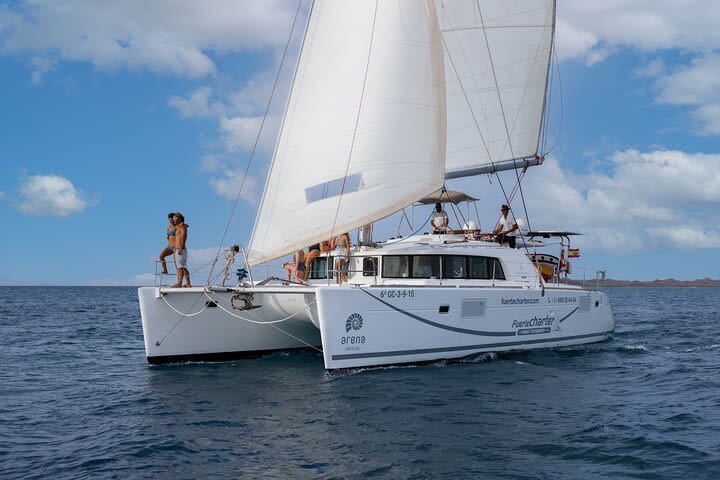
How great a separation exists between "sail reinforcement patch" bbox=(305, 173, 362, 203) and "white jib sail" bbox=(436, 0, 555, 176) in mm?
5525

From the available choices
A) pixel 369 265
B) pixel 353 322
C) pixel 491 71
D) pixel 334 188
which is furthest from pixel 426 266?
pixel 491 71

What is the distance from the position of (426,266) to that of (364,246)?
4.55ft

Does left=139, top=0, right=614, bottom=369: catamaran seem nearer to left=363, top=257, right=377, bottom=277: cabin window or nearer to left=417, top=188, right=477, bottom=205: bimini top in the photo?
left=363, top=257, right=377, bottom=277: cabin window

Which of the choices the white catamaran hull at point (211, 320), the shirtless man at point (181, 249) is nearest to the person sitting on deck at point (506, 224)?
the white catamaran hull at point (211, 320)

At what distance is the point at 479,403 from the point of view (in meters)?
9.06

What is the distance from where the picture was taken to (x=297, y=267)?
13391 mm

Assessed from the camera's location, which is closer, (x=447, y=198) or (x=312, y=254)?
(x=312, y=254)

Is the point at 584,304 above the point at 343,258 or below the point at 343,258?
below

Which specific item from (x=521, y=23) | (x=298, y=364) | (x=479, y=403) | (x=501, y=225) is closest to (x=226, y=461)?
(x=479, y=403)

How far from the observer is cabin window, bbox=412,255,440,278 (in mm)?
12367

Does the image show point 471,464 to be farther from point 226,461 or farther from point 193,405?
point 193,405

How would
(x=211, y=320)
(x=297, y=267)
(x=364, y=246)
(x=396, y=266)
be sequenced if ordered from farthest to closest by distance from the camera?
(x=297, y=267) < (x=364, y=246) < (x=211, y=320) < (x=396, y=266)

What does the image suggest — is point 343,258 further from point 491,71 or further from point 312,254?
point 491,71

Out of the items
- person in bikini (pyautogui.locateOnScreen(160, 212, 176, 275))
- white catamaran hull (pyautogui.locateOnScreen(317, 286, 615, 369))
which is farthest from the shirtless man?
white catamaran hull (pyautogui.locateOnScreen(317, 286, 615, 369))
